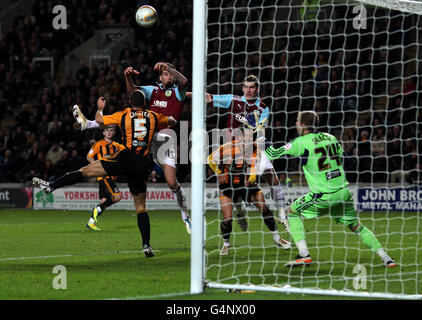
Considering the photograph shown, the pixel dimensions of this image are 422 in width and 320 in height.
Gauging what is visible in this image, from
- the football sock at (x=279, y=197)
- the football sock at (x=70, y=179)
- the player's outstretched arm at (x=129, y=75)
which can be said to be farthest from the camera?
the football sock at (x=279, y=197)

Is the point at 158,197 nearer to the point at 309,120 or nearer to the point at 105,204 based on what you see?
the point at 105,204

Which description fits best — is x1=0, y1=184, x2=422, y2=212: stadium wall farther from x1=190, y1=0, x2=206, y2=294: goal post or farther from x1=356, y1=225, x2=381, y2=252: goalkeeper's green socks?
x1=190, y1=0, x2=206, y2=294: goal post

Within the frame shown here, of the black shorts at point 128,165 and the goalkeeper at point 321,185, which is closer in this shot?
the goalkeeper at point 321,185

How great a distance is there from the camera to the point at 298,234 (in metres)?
8.13

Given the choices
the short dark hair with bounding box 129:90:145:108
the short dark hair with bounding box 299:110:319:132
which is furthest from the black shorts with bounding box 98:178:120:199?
the short dark hair with bounding box 299:110:319:132

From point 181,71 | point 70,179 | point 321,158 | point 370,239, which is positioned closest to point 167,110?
point 70,179

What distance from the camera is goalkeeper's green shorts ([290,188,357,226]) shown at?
26.9 ft

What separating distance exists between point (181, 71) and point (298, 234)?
1305 centimetres

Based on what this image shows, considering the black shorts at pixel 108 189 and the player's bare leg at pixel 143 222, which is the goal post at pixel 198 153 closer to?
the player's bare leg at pixel 143 222

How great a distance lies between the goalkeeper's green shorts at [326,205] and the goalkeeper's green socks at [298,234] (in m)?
0.09

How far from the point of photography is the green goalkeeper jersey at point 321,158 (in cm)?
819

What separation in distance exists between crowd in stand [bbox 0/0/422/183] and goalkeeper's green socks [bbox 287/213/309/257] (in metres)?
8.65

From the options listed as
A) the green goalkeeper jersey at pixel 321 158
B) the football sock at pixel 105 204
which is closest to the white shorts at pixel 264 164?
the green goalkeeper jersey at pixel 321 158

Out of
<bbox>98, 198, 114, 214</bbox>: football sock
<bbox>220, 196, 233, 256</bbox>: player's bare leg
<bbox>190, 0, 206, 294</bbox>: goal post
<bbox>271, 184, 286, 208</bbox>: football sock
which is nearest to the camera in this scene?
<bbox>190, 0, 206, 294</bbox>: goal post
